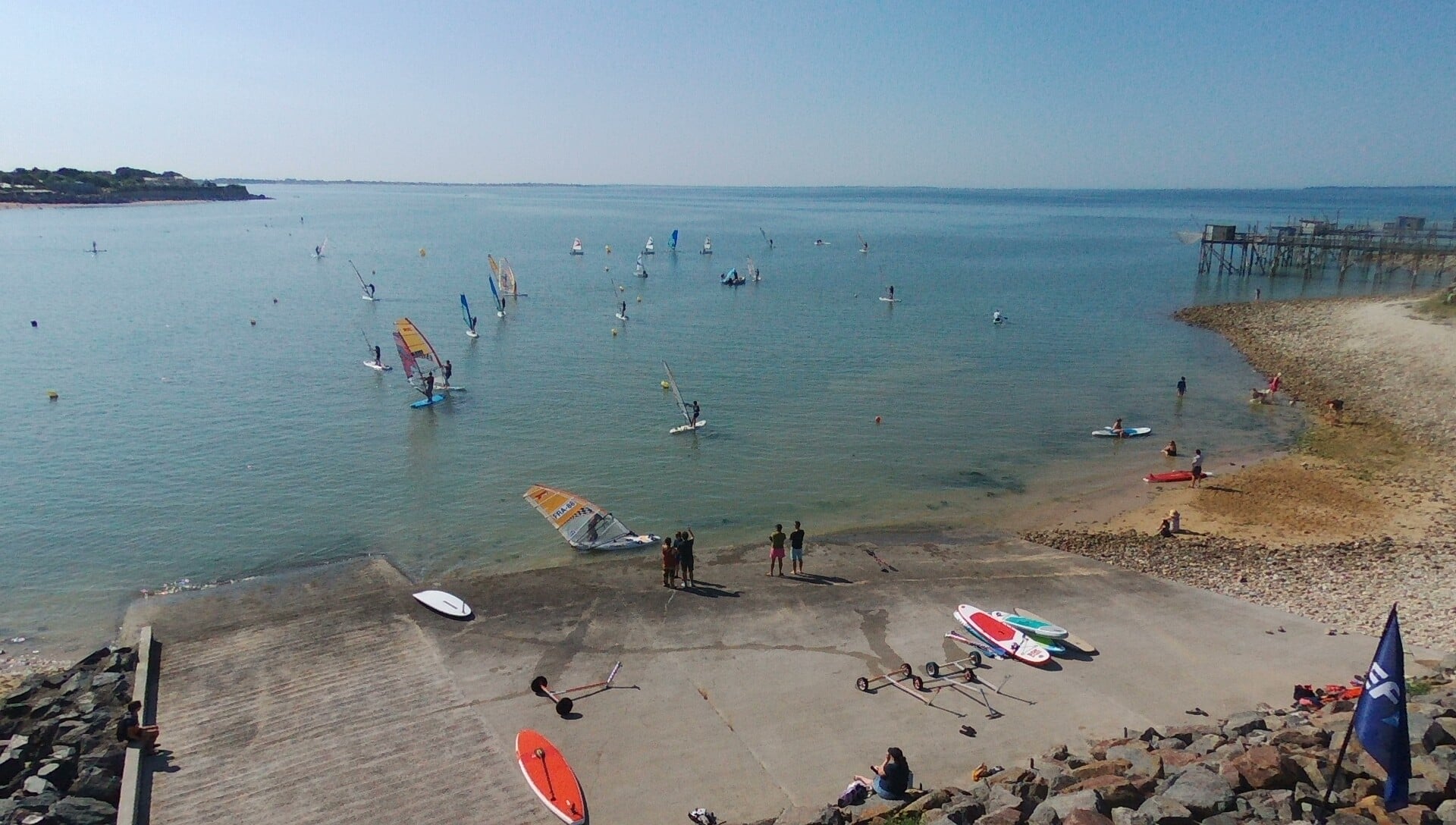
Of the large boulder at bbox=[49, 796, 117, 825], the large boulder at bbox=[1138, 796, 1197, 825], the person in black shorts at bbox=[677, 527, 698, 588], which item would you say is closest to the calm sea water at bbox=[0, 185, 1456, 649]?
the person in black shorts at bbox=[677, 527, 698, 588]

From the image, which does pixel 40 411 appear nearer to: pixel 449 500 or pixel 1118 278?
pixel 449 500

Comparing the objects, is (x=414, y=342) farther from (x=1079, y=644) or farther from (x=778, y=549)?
(x=1079, y=644)


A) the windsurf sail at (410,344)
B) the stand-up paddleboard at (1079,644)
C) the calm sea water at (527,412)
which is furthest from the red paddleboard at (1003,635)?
the windsurf sail at (410,344)

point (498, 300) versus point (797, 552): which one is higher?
point (498, 300)

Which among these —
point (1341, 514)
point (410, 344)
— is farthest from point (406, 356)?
point (1341, 514)

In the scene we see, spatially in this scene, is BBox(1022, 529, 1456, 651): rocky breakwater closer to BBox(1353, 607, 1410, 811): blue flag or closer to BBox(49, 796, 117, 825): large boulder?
BBox(1353, 607, 1410, 811): blue flag

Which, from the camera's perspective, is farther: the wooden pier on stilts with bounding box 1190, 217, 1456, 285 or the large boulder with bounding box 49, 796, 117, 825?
the wooden pier on stilts with bounding box 1190, 217, 1456, 285

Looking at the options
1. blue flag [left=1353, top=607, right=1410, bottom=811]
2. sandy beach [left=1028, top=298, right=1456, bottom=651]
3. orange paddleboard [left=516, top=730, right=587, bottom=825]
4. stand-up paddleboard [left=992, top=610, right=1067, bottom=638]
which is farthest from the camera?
sandy beach [left=1028, top=298, right=1456, bottom=651]
